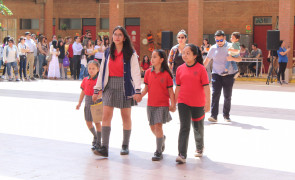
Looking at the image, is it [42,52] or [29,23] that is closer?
[42,52]

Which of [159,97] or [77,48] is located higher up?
[77,48]

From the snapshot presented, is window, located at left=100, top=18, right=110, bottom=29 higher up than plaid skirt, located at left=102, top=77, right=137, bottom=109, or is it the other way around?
window, located at left=100, top=18, right=110, bottom=29

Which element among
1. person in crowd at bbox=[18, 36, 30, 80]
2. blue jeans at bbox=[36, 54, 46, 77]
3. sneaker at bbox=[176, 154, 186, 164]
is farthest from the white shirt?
sneaker at bbox=[176, 154, 186, 164]

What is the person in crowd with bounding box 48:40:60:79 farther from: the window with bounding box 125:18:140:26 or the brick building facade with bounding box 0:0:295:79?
the window with bounding box 125:18:140:26

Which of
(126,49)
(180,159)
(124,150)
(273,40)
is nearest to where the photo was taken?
(180,159)

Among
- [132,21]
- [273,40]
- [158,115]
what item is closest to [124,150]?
[158,115]

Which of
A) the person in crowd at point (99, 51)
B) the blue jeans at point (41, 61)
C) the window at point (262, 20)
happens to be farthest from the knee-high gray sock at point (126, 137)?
the window at point (262, 20)

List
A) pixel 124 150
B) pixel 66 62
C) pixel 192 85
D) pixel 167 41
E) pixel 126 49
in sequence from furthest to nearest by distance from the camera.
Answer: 1. pixel 66 62
2. pixel 167 41
3. pixel 124 150
4. pixel 126 49
5. pixel 192 85

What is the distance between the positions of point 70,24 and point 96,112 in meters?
25.4

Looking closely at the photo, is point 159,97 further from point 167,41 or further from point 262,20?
point 262,20

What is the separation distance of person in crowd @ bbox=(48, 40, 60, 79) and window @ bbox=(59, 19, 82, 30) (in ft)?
29.6

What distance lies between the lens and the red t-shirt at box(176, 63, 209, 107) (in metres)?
6.85

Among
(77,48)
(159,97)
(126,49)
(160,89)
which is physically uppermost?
Result: (77,48)

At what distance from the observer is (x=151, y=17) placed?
3006 centimetres
